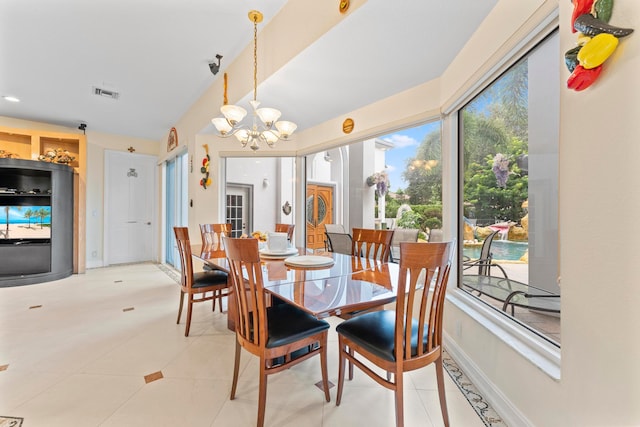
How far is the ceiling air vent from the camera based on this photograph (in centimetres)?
387

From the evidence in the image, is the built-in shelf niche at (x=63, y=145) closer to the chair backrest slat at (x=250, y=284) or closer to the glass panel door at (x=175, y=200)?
the glass panel door at (x=175, y=200)

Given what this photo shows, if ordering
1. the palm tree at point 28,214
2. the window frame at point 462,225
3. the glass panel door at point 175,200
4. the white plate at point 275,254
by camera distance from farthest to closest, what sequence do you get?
the glass panel door at point 175,200
the palm tree at point 28,214
the white plate at point 275,254
the window frame at point 462,225

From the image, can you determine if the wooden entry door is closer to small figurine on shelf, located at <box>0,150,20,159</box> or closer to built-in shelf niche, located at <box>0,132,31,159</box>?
small figurine on shelf, located at <box>0,150,20,159</box>

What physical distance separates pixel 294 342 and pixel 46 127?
260 inches

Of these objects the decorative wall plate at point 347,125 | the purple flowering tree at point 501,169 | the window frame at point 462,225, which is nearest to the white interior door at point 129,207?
the decorative wall plate at point 347,125

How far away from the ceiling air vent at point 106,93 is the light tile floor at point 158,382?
9.64 ft

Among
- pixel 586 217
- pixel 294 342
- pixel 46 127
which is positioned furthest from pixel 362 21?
pixel 46 127

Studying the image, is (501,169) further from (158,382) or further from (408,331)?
(158,382)

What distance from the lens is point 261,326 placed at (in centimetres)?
148

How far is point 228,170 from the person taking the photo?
4.56 metres

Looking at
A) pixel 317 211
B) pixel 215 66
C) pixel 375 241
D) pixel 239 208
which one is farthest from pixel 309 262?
pixel 239 208

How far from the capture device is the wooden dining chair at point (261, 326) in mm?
1461

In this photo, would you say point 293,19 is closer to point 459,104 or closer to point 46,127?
point 459,104

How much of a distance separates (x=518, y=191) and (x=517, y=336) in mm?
924
